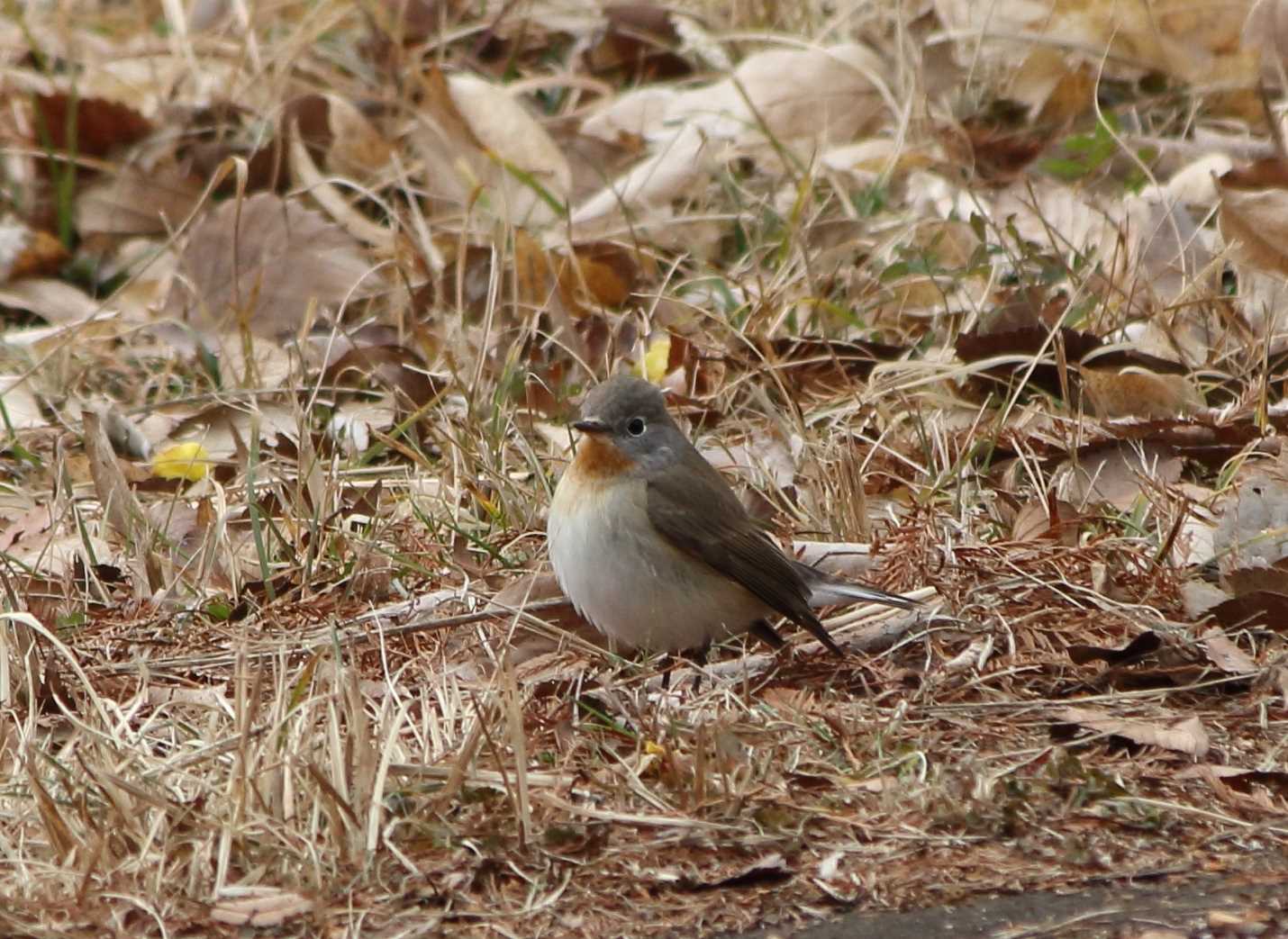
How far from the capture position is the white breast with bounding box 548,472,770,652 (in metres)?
4.30

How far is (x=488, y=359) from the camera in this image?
570cm

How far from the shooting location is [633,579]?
14.3 ft

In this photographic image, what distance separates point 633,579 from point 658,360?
1.50 metres

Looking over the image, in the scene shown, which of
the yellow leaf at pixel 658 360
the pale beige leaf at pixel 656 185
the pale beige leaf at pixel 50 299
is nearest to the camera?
the yellow leaf at pixel 658 360

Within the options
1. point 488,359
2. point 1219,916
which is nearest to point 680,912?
point 1219,916

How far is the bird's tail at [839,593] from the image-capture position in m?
4.22

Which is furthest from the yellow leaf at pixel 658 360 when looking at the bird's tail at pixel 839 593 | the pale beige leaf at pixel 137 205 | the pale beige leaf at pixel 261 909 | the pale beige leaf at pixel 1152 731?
the pale beige leaf at pixel 261 909

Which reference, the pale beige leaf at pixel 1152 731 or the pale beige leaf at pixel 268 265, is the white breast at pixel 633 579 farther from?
the pale beige leaf at pixel 268 265

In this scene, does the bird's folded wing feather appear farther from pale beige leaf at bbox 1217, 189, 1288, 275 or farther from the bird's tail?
pale beige leaf at bbox 1217, 189, 1288, 275

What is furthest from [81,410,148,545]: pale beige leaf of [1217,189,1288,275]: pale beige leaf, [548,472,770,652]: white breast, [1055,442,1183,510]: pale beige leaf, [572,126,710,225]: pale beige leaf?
[1217,189,1288,275]: pale beige leaf

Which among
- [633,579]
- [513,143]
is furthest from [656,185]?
[633,579]

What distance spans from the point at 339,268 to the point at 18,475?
5.09ft

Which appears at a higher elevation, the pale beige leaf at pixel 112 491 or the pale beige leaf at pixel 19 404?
the pale beige leaf at pixel 112 491

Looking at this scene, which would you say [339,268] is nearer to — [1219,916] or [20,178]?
[20,178]
